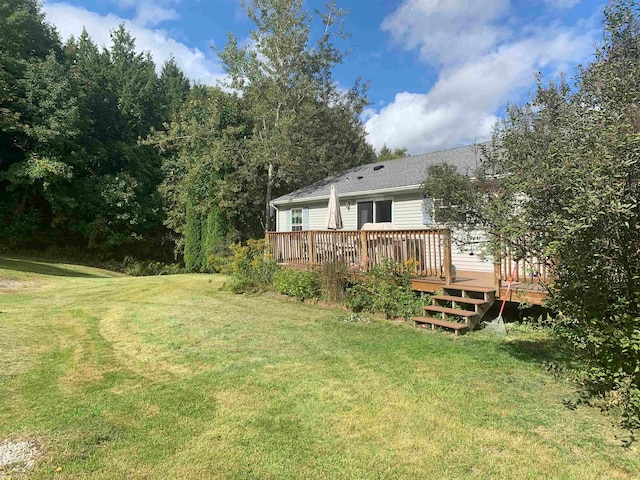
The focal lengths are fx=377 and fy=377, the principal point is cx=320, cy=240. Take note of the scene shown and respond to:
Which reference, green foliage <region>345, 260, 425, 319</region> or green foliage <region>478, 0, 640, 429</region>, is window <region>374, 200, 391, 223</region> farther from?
green foliage <region>478, 0, 640, 429</region>

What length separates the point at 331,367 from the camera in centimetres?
467

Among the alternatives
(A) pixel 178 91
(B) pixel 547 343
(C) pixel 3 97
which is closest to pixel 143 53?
(A) pixel 178 91

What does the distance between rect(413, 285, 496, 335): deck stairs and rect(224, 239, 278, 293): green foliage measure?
4815 millimetres

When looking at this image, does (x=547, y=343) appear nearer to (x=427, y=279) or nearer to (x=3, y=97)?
(x=427, y=279)

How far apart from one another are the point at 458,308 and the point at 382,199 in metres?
6.04

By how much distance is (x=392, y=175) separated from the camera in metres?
13.1

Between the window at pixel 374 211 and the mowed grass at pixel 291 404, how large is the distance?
20.2 feet

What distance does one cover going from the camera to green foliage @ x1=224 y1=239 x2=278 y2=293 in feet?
33.8

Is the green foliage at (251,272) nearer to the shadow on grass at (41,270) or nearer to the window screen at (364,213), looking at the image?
the window screen at (364,213)

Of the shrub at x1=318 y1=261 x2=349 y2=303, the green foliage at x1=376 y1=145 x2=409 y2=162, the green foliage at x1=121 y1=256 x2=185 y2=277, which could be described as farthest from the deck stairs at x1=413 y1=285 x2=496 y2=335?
the green foliage at x1=376 y1=145 x2=409 y2=162

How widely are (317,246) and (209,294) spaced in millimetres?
3146

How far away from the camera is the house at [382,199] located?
35.2ft

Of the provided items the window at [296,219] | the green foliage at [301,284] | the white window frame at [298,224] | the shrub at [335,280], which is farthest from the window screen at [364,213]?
the shrub at [335,280]

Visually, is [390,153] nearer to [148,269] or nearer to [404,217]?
[148,269]
